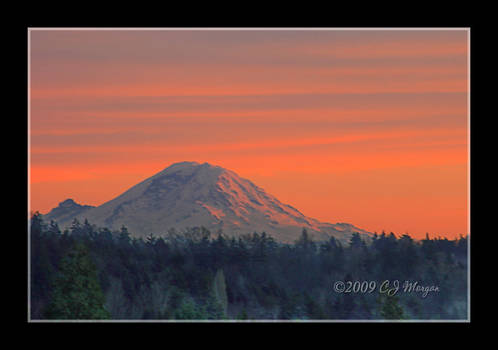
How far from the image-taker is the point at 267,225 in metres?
14.8

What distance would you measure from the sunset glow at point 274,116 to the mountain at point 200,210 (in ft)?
0.40

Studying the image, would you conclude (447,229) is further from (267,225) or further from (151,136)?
(151,136)

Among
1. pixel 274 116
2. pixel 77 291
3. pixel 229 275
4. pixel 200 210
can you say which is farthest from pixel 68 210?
pixel 274 116

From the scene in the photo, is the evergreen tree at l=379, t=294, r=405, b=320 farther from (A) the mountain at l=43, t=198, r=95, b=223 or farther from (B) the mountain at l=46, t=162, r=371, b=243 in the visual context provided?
Answer: (A) the mountain at l=43, t=198, r=95, b=223

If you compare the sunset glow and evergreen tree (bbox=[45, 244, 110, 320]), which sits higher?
the sunset glow

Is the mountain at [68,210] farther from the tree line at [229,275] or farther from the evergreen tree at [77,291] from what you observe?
the evergreen tree at [77,291]

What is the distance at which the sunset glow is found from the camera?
575 inches

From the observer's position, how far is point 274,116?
14711 millimetres

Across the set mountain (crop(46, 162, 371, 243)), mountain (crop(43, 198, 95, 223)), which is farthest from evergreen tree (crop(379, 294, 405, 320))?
mountain (crop(43, 198, 95, 223))

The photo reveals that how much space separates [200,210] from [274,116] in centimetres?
158

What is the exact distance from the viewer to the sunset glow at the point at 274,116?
47.9 ft

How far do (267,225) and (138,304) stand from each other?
1.97m

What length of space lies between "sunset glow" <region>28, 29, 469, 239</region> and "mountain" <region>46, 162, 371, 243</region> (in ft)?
0.40

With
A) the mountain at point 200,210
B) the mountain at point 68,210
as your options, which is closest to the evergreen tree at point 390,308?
the mountain at point 200,210
